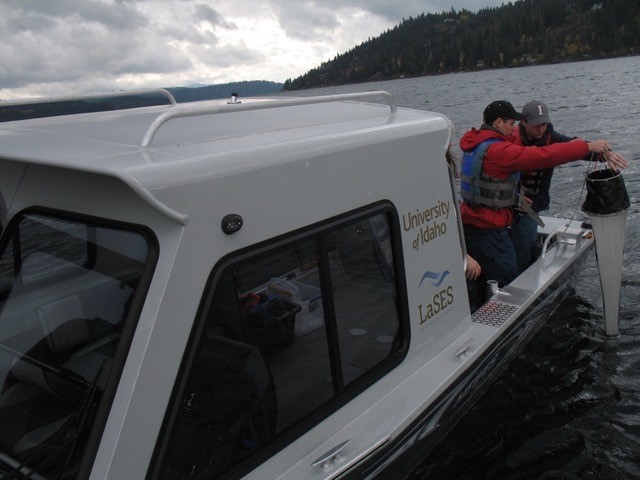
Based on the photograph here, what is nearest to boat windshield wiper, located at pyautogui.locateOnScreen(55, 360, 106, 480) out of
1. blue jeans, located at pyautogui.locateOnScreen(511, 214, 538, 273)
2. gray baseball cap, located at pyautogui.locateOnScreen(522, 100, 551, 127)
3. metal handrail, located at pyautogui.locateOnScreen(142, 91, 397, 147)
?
metal handrail, located at pyautogui.locateOnScreen(142, 91, 397, 147)

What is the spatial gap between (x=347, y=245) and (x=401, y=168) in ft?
1.92

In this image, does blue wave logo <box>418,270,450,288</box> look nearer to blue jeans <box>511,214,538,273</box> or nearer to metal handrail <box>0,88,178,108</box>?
metal handrail <box>0,88,178,108</box>

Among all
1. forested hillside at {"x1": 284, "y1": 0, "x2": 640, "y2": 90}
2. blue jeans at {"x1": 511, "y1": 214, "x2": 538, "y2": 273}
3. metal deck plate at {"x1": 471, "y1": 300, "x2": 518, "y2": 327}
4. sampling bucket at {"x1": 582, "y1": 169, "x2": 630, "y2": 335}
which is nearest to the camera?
metal deck plate at {"x1": 471, "y1": 300, "x2": 518, "y2": 327}

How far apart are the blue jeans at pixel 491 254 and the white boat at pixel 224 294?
1.77 meters

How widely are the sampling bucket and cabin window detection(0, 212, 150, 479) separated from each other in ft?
14.0

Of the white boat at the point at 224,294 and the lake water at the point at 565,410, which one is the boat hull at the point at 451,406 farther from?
the lake water at the point at 565,410

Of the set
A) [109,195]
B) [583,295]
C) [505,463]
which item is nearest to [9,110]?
[109,195]

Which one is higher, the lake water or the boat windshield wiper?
the boat windshield wiper

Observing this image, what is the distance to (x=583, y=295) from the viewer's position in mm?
6984

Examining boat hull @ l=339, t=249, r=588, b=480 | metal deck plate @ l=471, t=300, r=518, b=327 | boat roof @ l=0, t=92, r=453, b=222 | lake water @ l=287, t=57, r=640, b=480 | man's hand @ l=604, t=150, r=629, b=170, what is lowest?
lake water @ l=287, t=57, r=640, b=480

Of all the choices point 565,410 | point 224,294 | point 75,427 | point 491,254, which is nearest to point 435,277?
point 224,294

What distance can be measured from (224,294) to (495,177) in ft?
10.4

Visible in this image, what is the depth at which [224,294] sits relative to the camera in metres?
2.02

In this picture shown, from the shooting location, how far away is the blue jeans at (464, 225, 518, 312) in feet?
15.8
